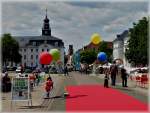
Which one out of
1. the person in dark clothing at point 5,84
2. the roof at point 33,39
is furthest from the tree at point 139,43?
the roof at point 33,39

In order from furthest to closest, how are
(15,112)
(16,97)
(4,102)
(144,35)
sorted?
(144,35) → (4,102) → (16,97) → (15,112)

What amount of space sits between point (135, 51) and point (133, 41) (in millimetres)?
2135

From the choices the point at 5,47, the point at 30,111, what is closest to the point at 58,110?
the point at 30,111

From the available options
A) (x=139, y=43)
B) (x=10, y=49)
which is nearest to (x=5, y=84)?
(x=139, y=43)

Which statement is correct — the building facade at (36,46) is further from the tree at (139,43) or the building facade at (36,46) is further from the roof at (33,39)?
the tree at (139,43)

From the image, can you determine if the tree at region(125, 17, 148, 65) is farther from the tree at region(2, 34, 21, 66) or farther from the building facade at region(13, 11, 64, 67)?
the building facade at region(13, 11, 64, 67)

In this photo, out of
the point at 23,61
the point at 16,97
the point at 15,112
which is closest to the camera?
the point at 15,112

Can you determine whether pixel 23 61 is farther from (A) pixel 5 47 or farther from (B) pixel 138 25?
(B) pixel 138 25

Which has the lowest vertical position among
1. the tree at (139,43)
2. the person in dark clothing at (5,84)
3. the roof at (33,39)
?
the person in dark clothing at (5,84)

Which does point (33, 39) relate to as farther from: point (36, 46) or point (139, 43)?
point (139, 43)

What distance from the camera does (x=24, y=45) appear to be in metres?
196

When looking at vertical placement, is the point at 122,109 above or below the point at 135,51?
below

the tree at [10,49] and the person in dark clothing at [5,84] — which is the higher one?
the tree at [10,49]

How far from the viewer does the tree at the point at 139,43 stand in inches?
3460
